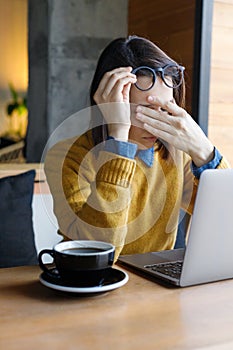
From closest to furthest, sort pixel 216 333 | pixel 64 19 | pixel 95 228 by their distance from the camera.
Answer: pixel 216 333
pixel 95 228
pixel 64 19

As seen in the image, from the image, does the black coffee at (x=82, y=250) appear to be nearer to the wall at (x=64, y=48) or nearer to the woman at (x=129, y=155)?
the woman at (x=129, y=155)

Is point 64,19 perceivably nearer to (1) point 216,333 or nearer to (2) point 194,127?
(2) point 194,127

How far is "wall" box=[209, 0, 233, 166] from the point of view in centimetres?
239

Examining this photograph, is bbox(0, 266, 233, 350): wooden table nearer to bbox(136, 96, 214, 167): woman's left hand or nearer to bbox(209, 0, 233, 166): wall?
bbox(136, 96, 214, 167): woman's left hand

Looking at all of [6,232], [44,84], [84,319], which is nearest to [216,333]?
[84,319]

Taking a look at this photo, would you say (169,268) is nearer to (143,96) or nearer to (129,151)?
(129,151)

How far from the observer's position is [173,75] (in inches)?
52.0

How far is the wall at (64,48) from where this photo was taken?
3137mm

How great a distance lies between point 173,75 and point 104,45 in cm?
202

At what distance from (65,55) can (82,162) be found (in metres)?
1.97

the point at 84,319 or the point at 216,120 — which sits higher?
the point at 216,120

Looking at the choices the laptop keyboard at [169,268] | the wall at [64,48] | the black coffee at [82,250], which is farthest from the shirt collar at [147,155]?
the wall at [64,48]

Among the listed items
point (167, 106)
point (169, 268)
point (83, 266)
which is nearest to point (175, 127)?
point (167, 106)

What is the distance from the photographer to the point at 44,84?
10.5 feet
